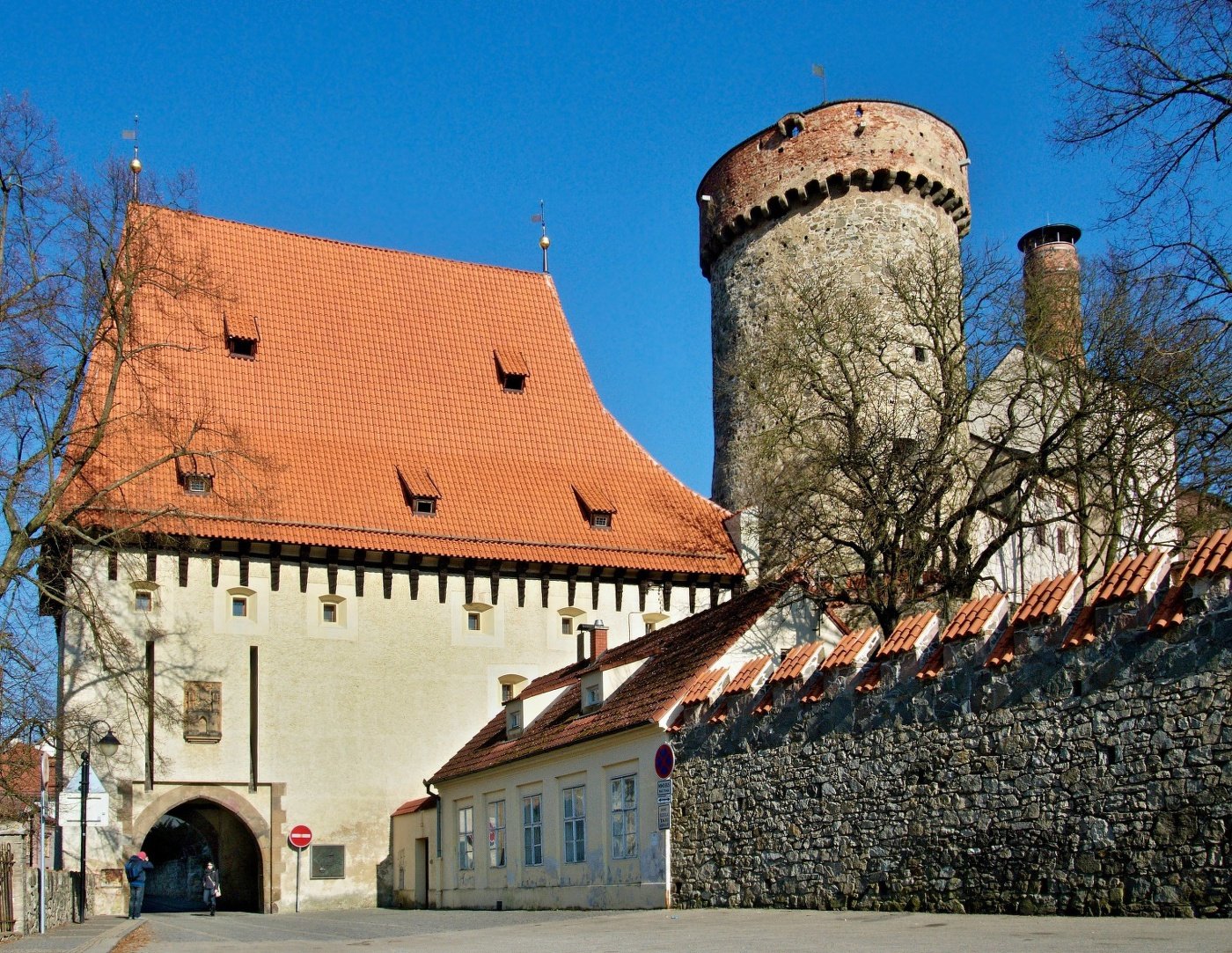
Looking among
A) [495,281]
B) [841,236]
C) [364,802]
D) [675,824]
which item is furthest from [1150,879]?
[495,281]

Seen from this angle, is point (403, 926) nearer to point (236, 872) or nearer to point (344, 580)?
point (344, 580)

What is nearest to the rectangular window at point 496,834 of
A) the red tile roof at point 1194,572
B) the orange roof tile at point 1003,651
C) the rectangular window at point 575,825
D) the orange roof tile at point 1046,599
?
the rectangular window at point 575,825

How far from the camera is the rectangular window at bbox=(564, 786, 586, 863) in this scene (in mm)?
20734

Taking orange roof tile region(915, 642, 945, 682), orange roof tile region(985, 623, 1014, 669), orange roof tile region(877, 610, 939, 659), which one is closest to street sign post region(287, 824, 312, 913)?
orange roof tile region(877, 610, 939, 659)

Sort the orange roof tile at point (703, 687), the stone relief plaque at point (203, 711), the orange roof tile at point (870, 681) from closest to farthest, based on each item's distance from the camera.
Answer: the orange roof tile at point (870, 681)
the orange roof tile at point (703, 687)
the stone relief plaque at point (203, 711)

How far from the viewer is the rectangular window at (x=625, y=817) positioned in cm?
1923

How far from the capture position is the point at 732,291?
112 feet

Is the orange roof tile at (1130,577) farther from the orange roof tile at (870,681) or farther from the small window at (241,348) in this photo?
the small window at (241,348)

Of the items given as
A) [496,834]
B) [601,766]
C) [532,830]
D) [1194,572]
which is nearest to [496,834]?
[496,834]

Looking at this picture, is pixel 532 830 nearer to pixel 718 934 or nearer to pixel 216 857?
pixel 718 934

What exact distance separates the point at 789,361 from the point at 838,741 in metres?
12.3

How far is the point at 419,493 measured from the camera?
98.1 feet

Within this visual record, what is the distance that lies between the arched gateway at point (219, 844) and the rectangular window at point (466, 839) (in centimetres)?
400

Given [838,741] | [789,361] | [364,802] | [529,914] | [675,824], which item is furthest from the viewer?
[364,802]
